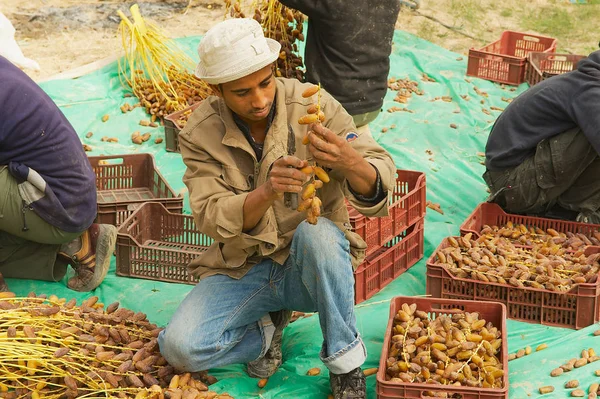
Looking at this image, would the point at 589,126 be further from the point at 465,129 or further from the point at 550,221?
the point at 465,129

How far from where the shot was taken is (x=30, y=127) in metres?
3.87

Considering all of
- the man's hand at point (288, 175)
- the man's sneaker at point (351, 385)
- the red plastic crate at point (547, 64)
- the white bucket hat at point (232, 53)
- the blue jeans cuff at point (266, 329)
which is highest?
the white bucket hat at point (232, 53)

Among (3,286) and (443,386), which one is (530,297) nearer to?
(443,386)

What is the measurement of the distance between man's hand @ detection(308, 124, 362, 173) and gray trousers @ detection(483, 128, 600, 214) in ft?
6.42

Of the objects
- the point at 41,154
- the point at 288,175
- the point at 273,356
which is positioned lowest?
the point at 273,356

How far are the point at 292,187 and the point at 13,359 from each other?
A: 3.89ft

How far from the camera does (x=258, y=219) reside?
3096mm

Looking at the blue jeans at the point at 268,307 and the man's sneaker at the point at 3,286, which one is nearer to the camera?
the blue jeans at the point at 268,307

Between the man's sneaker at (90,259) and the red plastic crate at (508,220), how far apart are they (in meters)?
1.74

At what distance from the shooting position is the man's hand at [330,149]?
285 centimetres

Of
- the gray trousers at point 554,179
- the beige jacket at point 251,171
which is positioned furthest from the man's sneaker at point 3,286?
the gray trousers at point 554,179

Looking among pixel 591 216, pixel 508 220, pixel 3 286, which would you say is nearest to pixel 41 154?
pixel 3 286

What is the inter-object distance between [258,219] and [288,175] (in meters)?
0.32

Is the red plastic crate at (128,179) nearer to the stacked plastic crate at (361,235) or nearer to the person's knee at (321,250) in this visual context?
the stacked plastic crate at (361,235)
